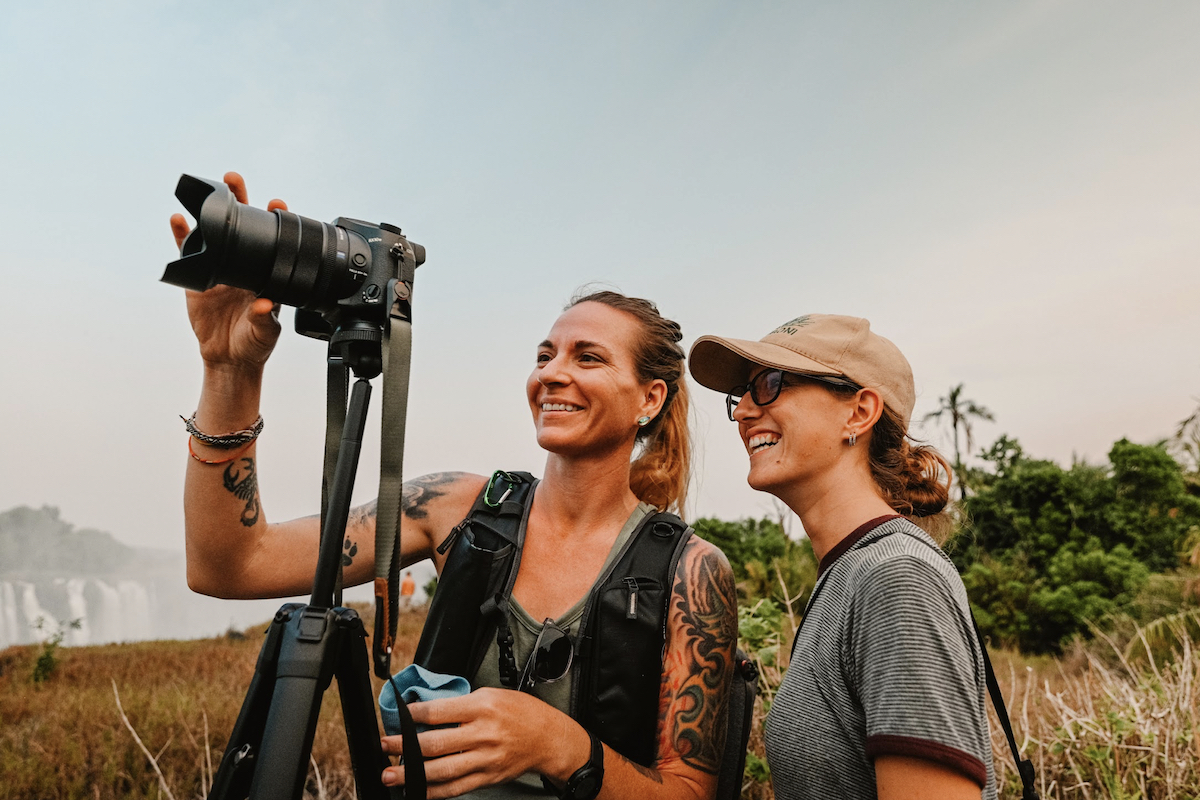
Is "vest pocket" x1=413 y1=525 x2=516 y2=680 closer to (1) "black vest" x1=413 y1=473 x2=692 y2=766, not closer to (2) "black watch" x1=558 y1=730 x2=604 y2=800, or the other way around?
(1) "black vest" x1=413 y1=473 x2=692 y2=766

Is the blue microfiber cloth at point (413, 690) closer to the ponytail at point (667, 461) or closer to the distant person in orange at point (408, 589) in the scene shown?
the ponytail at point (667, 461)

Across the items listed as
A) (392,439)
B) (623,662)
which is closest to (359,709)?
(392,439)

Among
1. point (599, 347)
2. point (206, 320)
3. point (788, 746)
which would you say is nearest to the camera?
point (788, 746)

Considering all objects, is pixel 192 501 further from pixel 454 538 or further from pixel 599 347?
pixel 599 347

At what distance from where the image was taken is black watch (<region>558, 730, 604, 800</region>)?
1.83 m

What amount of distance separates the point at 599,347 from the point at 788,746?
1437 mm

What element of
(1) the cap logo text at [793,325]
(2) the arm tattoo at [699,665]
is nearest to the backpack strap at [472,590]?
(2) the arm tattoo at [699,665]

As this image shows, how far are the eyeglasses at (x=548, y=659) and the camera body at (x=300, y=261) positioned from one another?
39.6 inches

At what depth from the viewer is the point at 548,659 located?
216cm

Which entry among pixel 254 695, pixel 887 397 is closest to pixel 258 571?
pixel 254 695

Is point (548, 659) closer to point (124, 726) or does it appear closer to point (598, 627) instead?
point (598, 627)

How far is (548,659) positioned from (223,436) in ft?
3.59

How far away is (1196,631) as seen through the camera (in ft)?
30.4

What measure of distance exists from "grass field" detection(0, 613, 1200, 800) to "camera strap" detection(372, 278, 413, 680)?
238 centimetres
